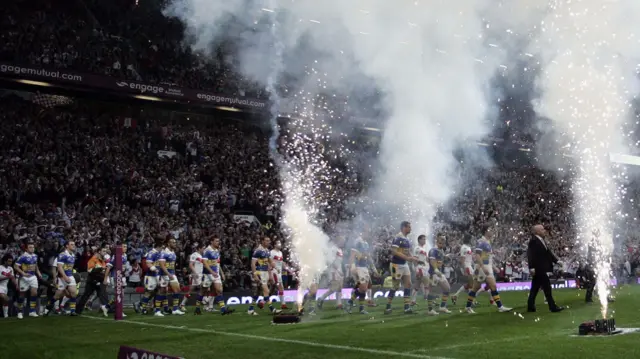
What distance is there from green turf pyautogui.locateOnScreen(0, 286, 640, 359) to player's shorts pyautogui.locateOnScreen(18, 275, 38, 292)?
1.33 m

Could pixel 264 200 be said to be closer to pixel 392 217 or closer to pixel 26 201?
pixel 392 217

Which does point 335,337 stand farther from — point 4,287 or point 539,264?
point 4,287

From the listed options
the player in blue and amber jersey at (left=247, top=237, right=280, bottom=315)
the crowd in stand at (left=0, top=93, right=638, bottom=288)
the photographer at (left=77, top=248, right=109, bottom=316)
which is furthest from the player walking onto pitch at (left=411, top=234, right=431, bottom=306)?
the crowd in stand at (left=0, top=93, right=638, bottom=288)

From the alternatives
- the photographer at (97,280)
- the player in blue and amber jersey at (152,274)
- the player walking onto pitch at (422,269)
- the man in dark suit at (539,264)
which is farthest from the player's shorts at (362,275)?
the photographer at (97,280)

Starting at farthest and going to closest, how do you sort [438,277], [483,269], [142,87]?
1. [142,87]
2. [438,277]
3. [483,269]

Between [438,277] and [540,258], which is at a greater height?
[540,258]

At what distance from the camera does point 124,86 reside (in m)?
33.5

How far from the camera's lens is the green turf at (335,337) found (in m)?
11.2

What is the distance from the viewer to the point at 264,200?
34469mm

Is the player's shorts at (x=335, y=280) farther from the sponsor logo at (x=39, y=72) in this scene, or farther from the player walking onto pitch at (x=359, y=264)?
the sponsor logo at (x=39, y=72)

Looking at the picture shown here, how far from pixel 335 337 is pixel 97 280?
9.55 meters

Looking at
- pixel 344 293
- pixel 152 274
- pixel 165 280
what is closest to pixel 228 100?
pixel 344 293

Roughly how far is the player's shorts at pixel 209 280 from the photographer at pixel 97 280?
2.98 meters

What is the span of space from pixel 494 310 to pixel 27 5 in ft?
87.0
